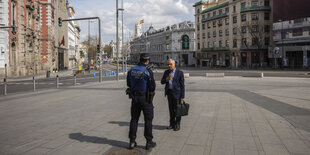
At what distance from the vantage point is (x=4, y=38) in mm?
28344

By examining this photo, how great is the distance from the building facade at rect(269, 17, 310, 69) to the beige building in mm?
3350

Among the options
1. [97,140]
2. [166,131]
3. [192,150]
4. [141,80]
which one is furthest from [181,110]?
[97,140]

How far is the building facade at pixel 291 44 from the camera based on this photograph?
4416 centimetres

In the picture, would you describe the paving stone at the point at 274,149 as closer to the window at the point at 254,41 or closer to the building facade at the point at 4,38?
the building facade at the point at 4,38

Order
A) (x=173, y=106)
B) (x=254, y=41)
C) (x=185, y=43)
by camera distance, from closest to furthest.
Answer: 1. (x=173, y=106)
2. (x=254, y=41)
3. (x=185, y=43)

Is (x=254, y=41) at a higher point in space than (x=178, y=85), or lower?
higher

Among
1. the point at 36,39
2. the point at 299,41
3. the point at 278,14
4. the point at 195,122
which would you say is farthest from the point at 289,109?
the point at 278,14

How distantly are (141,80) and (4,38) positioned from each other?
29976 mm

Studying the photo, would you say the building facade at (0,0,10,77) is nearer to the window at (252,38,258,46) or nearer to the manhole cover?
the manhole cover

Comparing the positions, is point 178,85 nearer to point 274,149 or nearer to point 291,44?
point 274,149

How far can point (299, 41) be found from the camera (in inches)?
1773

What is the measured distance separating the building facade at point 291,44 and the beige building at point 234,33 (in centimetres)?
335

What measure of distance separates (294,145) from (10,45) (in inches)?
1275

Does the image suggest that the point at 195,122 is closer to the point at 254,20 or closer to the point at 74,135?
the point at 74,135
